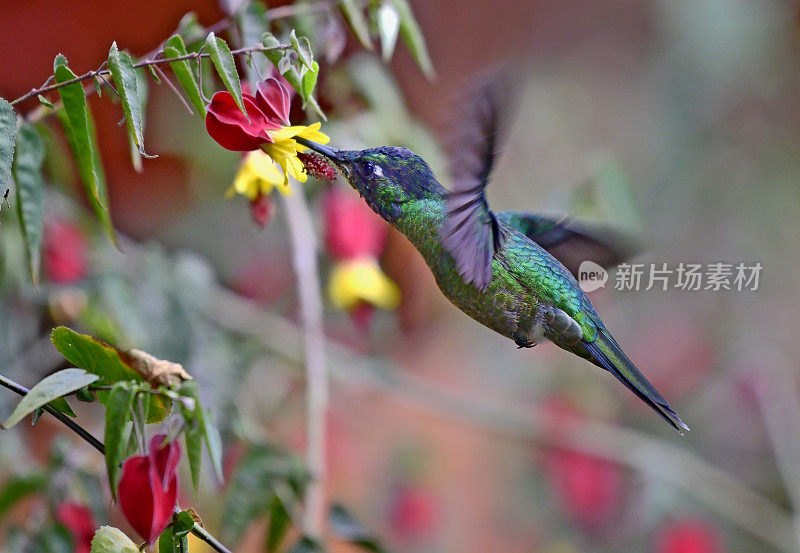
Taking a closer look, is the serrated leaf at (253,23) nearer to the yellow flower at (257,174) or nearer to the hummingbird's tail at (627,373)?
the yellow flower at (257,174)

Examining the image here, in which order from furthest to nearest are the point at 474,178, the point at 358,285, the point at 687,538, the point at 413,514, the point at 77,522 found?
the point at 413,514
the point at 687,538
the point at 358,285
the point at 77,522
the point at 474,178

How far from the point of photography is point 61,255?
1.19m

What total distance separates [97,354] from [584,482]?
1.50m

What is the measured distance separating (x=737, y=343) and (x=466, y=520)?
2.50ft

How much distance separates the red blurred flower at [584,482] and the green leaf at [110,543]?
4.50 feet

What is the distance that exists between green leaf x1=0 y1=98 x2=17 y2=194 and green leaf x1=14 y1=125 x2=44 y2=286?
0.12 m

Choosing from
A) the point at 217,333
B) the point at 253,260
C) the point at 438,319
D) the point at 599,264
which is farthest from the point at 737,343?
the point at 599,264

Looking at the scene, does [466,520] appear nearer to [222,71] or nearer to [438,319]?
[438,319]

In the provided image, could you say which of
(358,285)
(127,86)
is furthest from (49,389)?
(358,285)

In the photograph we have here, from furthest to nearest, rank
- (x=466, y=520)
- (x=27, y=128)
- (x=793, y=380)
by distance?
1. (x=466, y=520)
2. (x=793, y=380)
3. (x=27, y=128)

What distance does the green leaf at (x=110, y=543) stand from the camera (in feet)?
1.60

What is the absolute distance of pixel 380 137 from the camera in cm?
107

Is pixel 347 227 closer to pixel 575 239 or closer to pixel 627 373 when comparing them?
pixel 575 239

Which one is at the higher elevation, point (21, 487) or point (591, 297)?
point (591, 297)
